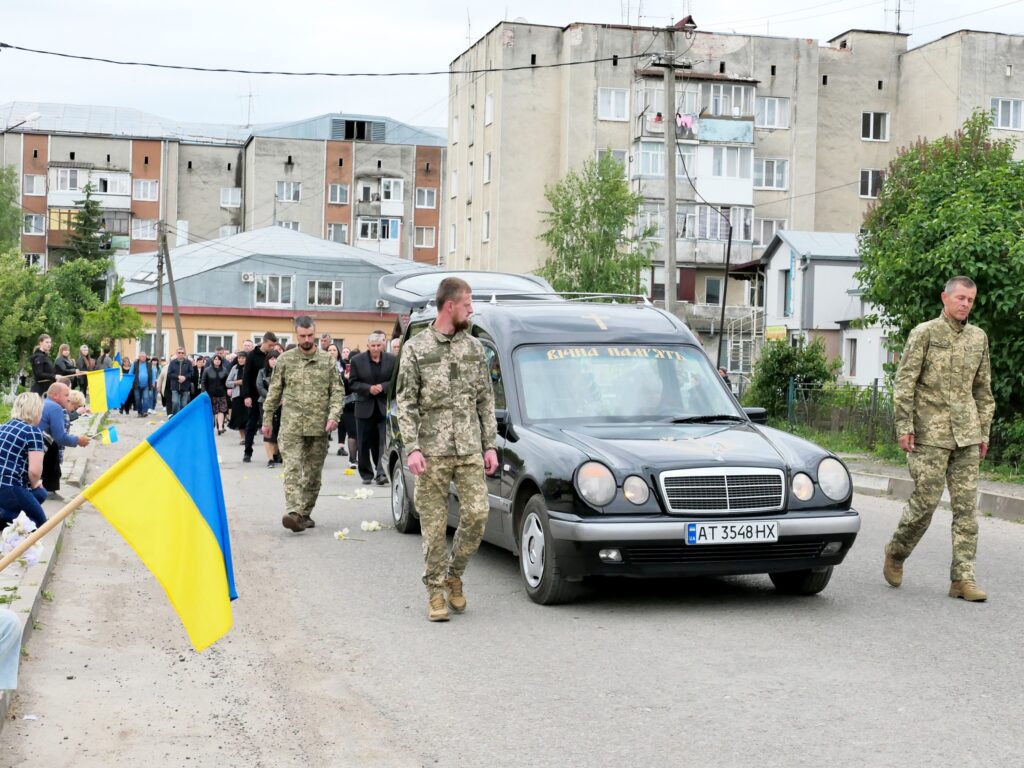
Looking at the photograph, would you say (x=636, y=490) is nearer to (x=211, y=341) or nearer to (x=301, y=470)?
(x=301, y=470)

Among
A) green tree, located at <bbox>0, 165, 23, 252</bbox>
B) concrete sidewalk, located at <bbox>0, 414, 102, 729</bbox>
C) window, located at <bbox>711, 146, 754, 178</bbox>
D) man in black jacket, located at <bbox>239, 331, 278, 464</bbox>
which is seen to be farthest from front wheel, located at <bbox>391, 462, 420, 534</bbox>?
green tree, located at <bbox>0, 165, 23, 252</bbox>

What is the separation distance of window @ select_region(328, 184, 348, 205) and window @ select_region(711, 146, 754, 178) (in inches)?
1439

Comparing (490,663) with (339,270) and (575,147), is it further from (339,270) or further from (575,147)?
(339,270)

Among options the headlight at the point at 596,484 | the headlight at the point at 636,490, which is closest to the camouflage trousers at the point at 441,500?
the headlight at the point at 596,484

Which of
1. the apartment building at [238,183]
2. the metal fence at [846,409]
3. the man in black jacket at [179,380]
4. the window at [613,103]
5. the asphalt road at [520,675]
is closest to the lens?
the asphalt road at [520,675]

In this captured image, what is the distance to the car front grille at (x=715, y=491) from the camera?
808cm

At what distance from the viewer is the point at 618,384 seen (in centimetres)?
955

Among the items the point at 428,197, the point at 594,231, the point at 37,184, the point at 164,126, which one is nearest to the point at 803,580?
the point at 594,231

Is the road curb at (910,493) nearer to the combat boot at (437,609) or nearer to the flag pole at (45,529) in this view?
the combat boot at (437,609)

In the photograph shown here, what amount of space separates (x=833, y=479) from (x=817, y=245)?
5443cm

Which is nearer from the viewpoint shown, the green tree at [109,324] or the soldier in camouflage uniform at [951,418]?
the soldier in camouflage uniform at [951,418]

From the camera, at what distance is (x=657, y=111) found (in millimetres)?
68750

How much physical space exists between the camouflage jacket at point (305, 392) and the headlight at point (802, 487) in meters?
5.27

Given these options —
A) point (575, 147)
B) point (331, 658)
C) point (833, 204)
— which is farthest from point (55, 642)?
point (833, 204)
